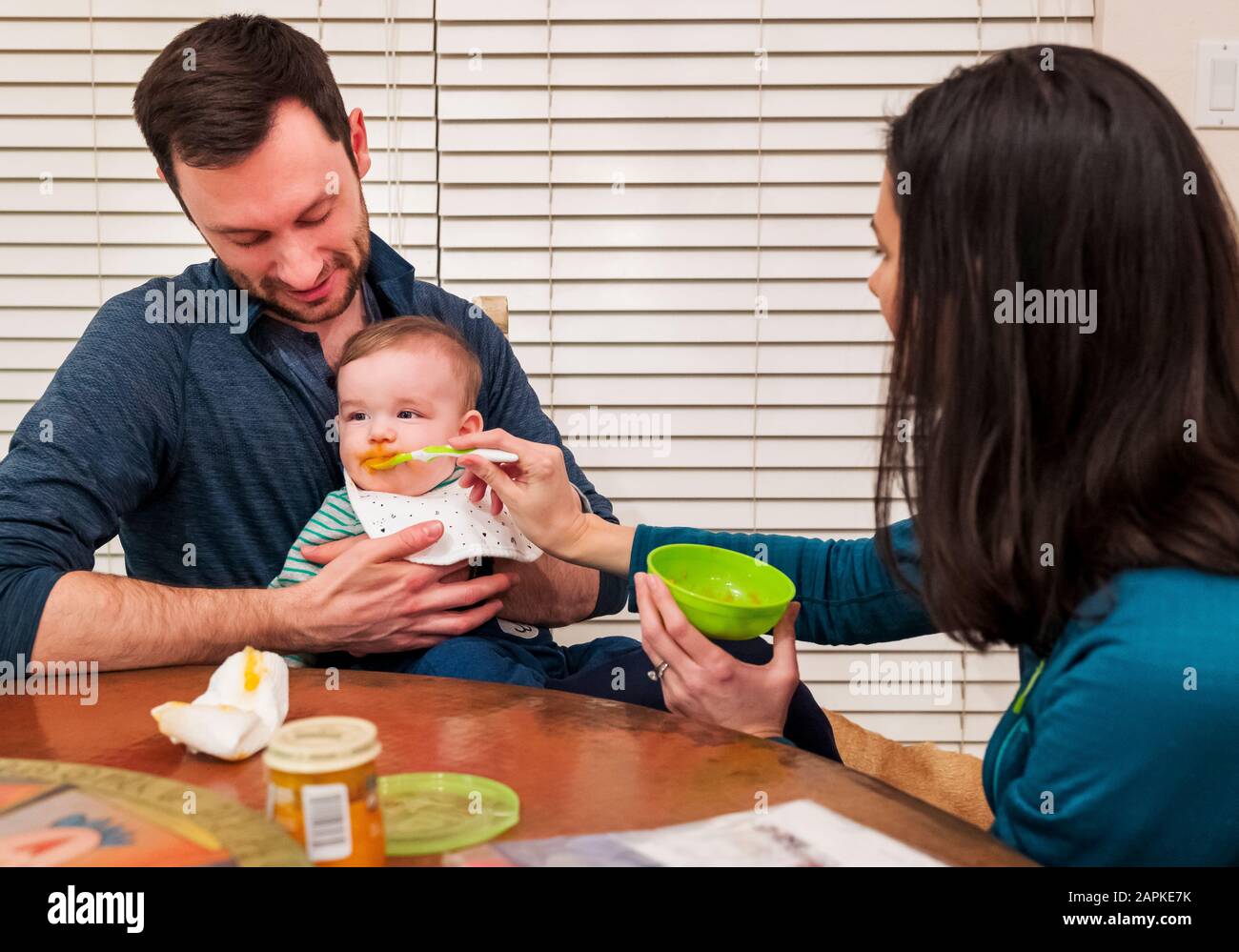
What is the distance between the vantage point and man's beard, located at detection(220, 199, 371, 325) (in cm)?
170

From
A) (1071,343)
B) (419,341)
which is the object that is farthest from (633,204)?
(1071,343)

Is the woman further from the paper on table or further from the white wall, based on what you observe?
the white wall

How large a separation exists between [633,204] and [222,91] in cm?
97

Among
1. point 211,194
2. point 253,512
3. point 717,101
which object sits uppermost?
point 717,101

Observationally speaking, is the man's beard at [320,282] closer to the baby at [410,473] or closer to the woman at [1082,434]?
the baby at [410,473]

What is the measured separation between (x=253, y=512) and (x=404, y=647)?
39 cm

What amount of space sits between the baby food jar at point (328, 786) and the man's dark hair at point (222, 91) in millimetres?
1145

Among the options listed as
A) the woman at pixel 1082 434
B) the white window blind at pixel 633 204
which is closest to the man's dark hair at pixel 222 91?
the white window blind at pixel 633 204

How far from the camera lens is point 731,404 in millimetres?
2379

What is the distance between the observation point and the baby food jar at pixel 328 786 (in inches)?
26.9

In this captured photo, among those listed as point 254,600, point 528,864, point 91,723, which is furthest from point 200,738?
point 254,600

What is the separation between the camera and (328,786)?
69cm

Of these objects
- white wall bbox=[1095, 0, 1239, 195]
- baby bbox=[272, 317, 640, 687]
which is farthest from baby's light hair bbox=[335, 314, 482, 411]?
white wall bbox=[1095, 0, 1239, 195]
